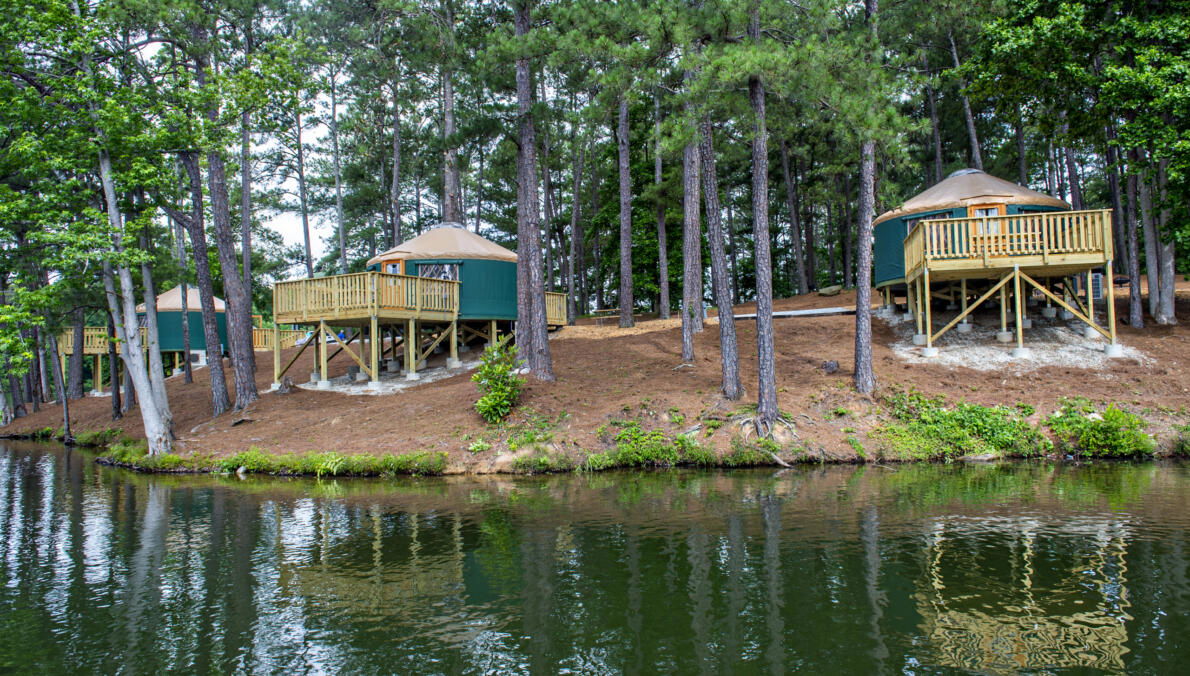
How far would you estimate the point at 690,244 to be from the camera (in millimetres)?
18078

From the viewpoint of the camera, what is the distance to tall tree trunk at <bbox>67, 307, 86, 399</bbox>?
78.8 ft

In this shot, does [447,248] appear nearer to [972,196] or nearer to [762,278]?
[762,278]

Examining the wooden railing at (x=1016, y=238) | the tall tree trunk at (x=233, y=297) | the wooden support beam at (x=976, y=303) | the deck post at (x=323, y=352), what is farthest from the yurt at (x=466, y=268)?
the wooden support beam at (x=976, y=303)

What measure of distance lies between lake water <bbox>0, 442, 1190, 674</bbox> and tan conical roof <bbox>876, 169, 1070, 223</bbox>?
987 centimetres

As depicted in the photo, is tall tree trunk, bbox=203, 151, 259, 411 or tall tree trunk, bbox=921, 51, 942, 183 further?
tall tree trunk, bbox=921, 51, 942, 183

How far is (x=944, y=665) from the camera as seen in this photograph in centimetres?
442

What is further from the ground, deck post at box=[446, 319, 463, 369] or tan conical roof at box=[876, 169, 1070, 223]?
tan conical roof at box=[876, 169, 1070, 223]

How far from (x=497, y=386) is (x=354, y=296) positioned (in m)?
5.89

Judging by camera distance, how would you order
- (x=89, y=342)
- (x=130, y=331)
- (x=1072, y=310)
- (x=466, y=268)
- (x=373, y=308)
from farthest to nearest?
(x=89, y=342), (x=466, y=268), (x=373, y=308), (x=1072, y=310), (x=130, y=331)

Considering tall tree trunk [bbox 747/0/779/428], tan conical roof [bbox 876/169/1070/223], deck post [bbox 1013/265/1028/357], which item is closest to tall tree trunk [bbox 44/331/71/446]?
tall tree trunk [bbox 747/0/779/428]

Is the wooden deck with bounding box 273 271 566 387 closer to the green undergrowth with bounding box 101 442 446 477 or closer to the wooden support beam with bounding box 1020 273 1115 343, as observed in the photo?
the green undergrowth with bounding box 101 442 446 477

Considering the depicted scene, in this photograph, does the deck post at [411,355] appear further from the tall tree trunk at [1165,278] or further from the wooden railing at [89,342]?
the tall tree trunk at [1165,278]

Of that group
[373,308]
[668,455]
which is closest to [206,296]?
[373,308]

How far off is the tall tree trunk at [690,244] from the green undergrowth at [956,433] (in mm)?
5138
